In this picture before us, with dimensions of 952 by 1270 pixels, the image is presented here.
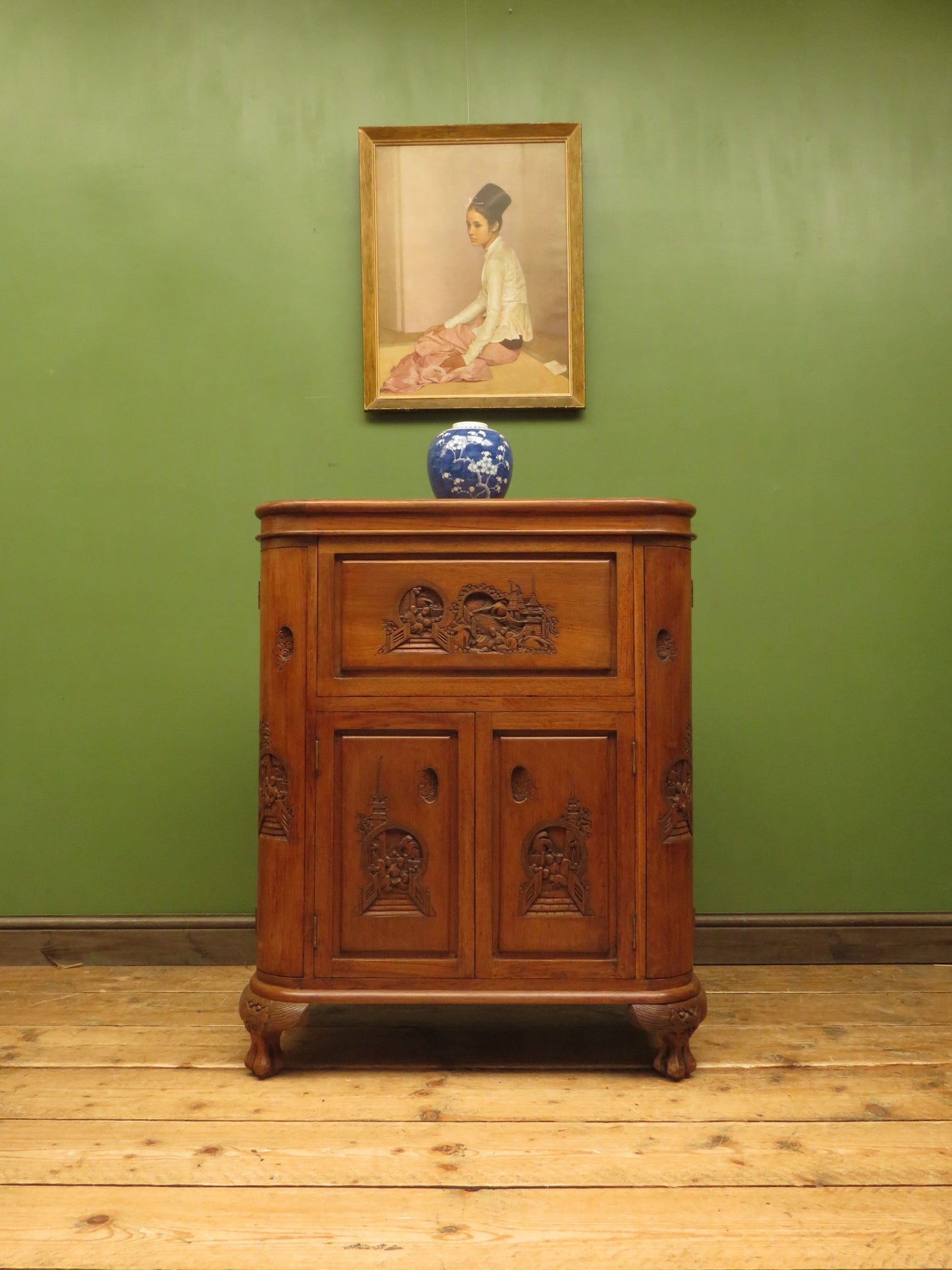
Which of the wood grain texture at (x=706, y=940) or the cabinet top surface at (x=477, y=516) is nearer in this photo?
the cabinet top surface at (x=477, y=516)

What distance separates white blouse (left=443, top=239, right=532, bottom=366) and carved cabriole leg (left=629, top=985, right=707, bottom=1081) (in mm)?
1536

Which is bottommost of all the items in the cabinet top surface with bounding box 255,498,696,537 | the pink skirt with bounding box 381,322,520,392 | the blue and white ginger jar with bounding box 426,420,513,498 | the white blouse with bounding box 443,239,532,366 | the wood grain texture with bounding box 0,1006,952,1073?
the wood grain texture with bounding box 0,1006,952,1073

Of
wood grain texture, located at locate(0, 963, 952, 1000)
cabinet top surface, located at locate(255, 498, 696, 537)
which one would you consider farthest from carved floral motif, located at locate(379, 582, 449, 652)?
wood grain texture, located at locate(0, 963, 952, 1000)

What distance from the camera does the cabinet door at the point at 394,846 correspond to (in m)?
1.76

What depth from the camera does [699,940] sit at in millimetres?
2414

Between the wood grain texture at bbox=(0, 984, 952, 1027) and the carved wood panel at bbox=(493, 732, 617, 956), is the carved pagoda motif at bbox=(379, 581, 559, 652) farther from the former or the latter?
the wood grain texture at bbox=(0, 984, 952, 1027)

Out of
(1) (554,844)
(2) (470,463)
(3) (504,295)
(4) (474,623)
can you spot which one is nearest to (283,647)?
(4) (474,623)

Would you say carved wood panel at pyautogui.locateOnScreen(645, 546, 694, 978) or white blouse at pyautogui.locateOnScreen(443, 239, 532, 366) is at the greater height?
white blouse at pyautogui.locateOnScreen(443, 239, 532, 366)

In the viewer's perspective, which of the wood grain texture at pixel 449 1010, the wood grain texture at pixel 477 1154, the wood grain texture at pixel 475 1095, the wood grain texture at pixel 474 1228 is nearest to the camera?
the wood grain texture at pixel 474 1228

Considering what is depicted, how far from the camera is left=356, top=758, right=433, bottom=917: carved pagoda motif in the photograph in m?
1.77

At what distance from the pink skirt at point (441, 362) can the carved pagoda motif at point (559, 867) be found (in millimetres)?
1155

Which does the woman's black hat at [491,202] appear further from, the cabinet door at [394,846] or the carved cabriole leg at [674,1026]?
the carved cabriole leg at [674,1026]

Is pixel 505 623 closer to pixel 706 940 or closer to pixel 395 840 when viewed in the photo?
pixel 395 840

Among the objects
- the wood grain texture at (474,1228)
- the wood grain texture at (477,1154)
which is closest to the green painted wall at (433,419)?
the wood grain texture at (477,1154)
